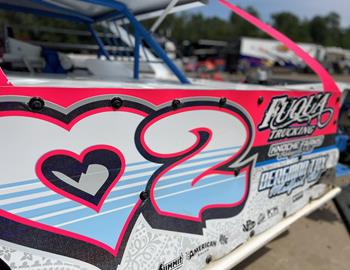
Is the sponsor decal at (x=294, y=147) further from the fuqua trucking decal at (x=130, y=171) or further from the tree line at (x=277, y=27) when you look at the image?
the tree line at (x=277, y=27)

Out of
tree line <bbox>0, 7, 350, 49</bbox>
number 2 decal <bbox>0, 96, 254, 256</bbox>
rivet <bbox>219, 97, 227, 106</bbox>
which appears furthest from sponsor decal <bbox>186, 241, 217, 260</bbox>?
Result: tree line <bbox>0, 7, 350, 49</bbox>

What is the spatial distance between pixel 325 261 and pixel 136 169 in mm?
2139

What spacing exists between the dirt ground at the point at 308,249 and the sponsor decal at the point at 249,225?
50 cm

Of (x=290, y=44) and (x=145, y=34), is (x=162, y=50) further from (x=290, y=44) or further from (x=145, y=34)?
(x=290, y=44)

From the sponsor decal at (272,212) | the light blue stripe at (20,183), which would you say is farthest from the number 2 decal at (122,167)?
the sponsor decal at (272,212)

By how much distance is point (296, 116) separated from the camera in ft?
8.05

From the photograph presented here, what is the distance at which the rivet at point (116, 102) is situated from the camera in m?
1.48

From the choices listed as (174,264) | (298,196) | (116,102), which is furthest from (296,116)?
(116,102)

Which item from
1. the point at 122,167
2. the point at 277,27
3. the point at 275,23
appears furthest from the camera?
the point at 275,23

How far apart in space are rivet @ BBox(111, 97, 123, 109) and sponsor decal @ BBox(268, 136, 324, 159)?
4.25 ft

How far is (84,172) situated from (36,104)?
0.37 metres

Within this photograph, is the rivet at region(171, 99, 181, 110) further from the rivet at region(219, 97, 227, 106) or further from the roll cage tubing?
the roll cage tubing

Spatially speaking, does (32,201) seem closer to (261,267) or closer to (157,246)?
(157,246)

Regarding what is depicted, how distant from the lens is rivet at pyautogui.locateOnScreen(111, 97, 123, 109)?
1.48m
